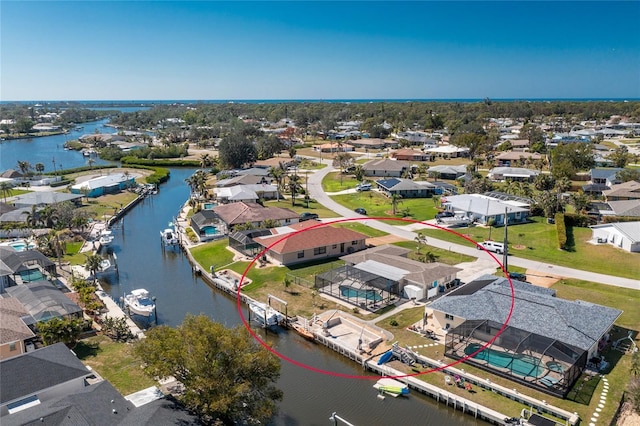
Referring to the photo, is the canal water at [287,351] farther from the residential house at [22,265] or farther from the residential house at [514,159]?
the residential house at [514,159]

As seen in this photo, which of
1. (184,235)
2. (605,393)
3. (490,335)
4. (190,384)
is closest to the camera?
(190,384)

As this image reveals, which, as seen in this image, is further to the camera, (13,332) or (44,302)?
(44,302)

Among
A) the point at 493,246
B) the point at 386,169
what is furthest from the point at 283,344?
the point at 386,169

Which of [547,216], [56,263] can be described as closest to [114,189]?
[56,263]

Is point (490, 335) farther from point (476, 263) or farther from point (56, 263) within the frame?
point (56, 263)

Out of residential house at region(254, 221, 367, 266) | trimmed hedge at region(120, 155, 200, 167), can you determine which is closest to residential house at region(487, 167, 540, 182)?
residential house at region(254, 221, 367, 266)

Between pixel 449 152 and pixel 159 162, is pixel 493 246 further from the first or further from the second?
pixel 159 162

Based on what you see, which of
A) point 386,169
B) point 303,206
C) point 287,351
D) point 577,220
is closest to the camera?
point 287,351
